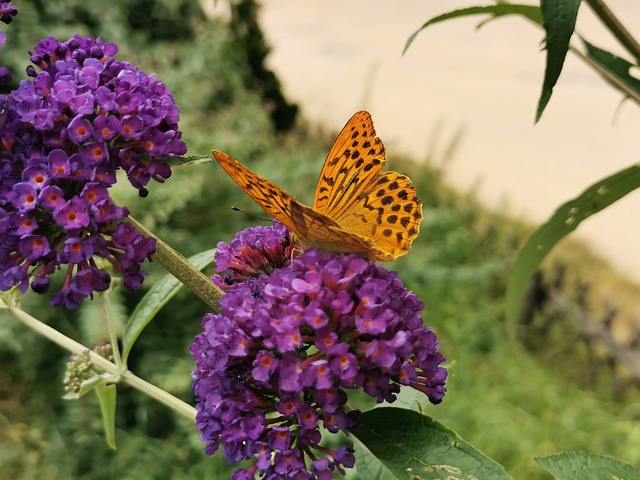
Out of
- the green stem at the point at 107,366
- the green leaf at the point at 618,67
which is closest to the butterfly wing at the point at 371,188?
the green stem at the point at 107,366

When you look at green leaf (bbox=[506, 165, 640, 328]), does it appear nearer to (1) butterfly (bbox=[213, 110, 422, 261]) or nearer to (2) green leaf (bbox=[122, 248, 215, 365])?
(1) butterfly (bbox=[213, 110, 422, 261])

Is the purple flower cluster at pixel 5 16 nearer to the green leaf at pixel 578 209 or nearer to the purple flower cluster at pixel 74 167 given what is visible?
the purple flower cluster at pixel 74 167

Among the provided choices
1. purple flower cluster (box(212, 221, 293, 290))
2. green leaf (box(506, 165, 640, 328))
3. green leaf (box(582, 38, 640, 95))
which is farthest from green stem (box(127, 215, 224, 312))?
green leaf (box(582, 38, 640, 95))

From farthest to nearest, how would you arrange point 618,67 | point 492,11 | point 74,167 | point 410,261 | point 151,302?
point 410,261 → point 618,67 → point 492,11 → point 151,302 → point 74,167

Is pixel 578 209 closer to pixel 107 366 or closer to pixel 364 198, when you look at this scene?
pixel 364 198

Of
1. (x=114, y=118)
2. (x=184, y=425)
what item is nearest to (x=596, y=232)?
(x=184, y=425)

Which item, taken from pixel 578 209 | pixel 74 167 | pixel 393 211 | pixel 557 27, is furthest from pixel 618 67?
pixel 74 167

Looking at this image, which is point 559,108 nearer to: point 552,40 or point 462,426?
point 462,426
